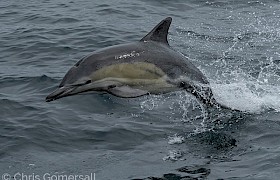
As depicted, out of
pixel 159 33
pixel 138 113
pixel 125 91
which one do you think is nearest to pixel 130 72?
pixel 125 91

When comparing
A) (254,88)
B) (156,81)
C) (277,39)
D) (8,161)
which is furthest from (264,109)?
(277,39)

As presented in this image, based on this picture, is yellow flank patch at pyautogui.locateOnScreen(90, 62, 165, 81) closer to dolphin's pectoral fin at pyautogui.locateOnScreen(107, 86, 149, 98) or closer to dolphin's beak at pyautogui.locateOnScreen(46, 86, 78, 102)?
dolphin's pectoral fin at pyautogui.locateOnScreen(107, 86, 149, 98)

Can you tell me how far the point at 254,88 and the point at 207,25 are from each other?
590 cm

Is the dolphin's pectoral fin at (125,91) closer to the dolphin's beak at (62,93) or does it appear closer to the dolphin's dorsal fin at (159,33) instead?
the dolphin's beak at (62,93)

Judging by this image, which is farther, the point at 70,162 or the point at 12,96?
the point at 12,96

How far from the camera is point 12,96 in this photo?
39.4 feet

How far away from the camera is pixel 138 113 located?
11172mm

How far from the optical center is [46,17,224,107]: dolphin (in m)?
8.50

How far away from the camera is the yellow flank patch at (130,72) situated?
8.67 m

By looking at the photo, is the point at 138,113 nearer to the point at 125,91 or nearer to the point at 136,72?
the point at 136,72

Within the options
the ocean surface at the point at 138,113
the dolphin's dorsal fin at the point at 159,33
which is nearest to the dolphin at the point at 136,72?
the dolphin's dorsal fin at the point at 159,33

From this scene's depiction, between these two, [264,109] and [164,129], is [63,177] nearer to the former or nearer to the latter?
[164,129]

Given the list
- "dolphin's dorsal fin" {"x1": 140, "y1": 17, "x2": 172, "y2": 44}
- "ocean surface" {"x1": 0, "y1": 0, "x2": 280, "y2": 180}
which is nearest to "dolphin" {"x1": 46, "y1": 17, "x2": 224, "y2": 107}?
"dolphin's dorsal fin" {"x1": 140, "y1": 17, "x2": 172, "y2": 44}

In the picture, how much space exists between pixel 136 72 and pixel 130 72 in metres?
0.11
